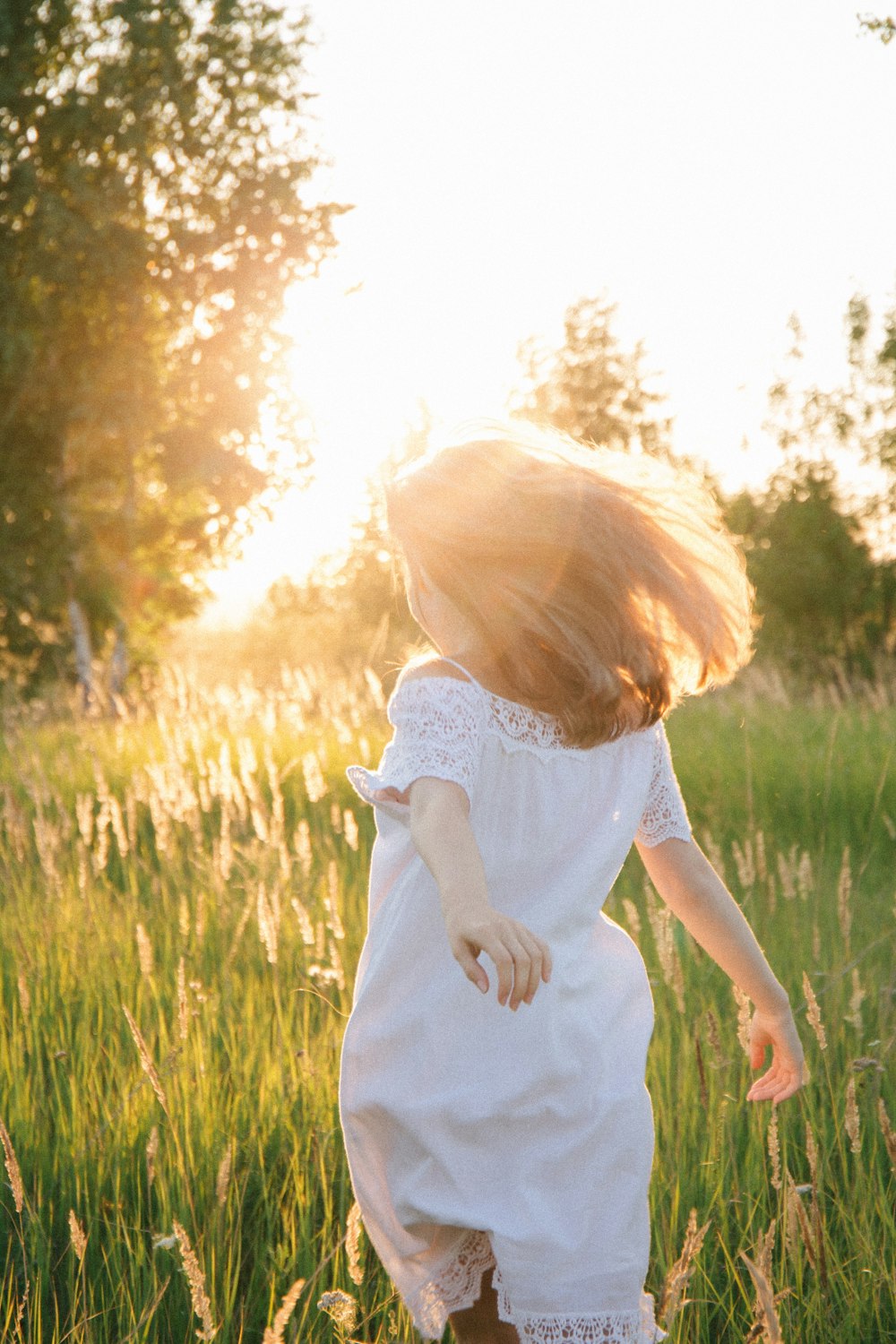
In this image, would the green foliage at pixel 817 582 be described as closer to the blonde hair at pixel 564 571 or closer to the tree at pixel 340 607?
the tree at pixel 340 607

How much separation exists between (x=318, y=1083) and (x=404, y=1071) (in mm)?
1112

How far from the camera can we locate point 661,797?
6.09 ft

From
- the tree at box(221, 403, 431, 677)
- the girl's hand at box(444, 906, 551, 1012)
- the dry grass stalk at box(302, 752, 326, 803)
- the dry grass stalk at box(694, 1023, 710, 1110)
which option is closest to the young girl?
the girl's hand at box(444, 906, 551, 1012)

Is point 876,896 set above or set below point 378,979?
below

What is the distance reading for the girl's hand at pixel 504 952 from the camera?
112 centimetres

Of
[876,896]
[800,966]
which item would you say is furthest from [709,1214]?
[876,896]

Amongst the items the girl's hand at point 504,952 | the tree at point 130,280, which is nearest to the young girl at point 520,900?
the girl's hand at point 504,952

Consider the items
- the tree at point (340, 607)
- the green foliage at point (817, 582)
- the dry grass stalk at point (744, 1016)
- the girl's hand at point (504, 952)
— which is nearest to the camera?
the girl's hand at point (504, 952)

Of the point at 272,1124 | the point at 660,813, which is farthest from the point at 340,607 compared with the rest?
the point at 660,813

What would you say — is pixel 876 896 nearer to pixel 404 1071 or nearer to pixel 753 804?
pixel 753 804

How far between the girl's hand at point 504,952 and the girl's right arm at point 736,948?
0.67 m

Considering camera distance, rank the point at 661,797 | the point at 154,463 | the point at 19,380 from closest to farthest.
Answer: the point at 661,797 → the point at 19,380 → the point at 154,463

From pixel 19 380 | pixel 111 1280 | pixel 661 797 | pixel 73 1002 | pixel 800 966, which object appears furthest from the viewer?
pixel 19 380

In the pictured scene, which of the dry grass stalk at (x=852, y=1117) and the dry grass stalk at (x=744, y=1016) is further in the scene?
the dry grass stalk at (x=744, y=1016)
